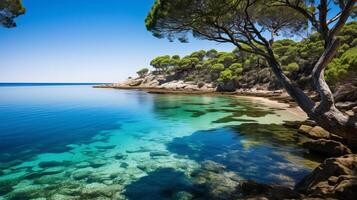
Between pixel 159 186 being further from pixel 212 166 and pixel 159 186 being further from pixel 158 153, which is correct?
pixel 158 153

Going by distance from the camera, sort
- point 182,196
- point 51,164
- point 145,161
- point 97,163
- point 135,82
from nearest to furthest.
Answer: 1. point 182,196
2. point 51,164
3. point 97,163
4. point 145,161
5. point 135,82

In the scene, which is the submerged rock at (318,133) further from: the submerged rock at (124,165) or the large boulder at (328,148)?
the submerged rock at (124,165)

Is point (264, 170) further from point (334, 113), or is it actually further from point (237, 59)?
point (237, 59)

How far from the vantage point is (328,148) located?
10.9 metres

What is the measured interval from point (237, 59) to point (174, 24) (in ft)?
203

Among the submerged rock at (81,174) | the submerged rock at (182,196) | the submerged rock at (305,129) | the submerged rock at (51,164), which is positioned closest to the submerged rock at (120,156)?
the submerged rock at (81,174)

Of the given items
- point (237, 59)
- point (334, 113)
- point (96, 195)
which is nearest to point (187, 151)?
point (96, 195)

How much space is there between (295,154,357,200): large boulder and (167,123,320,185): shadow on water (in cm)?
147

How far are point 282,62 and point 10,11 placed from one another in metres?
52.8

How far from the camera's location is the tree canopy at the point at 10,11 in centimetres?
1201

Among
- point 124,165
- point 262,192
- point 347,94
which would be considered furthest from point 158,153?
point 347,94

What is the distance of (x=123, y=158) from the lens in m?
11.7

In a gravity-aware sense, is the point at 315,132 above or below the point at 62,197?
above

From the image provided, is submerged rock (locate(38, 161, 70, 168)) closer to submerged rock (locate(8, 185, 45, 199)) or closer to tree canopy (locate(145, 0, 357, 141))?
submerged rock (locate(8, 185, 45, 199))
